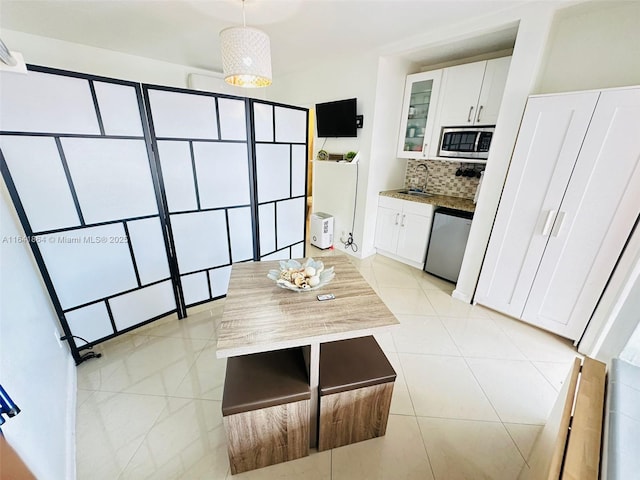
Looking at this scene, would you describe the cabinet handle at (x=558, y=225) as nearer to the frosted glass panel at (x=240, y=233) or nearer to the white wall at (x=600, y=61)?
the white wall at (x=600, y=61)

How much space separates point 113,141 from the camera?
A: 67.4 inches

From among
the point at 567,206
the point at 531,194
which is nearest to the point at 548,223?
the point at 567,206

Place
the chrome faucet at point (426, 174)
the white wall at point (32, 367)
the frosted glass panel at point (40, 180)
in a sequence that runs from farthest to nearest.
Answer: the chrome faucet at point (426, 174), the frosted glass panel at point (40, 180), the white wall at point (32, 367)

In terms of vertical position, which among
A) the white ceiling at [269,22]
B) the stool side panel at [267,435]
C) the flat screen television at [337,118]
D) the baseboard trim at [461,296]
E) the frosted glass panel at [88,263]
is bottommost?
the baseboard trim at [461,296]

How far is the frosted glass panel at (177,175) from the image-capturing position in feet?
6.39

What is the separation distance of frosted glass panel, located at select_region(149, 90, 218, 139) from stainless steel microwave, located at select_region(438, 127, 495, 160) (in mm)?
2525

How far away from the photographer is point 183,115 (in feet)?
6.37

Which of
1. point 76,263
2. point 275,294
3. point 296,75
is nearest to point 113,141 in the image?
point 76,263

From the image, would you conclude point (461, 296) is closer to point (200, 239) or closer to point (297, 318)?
point (297, 318)

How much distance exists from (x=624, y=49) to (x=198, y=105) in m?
3.21

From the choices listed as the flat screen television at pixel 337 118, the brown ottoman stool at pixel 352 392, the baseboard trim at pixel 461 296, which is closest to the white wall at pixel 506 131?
the baseboard trim at pixel 461 296

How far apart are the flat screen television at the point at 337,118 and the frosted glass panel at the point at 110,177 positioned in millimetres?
2388

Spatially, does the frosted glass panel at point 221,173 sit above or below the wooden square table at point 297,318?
above

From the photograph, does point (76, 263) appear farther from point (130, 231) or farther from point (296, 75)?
point (296, 75)
